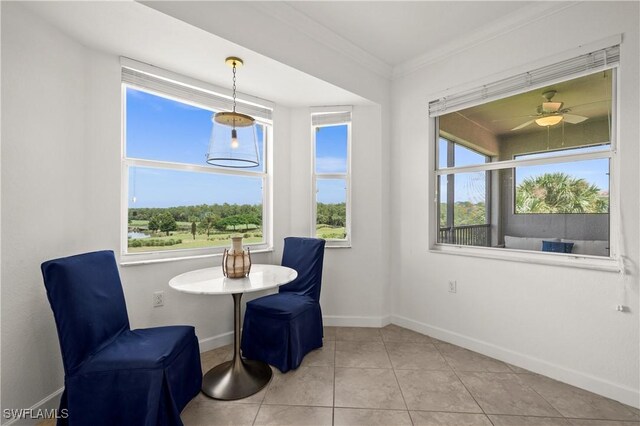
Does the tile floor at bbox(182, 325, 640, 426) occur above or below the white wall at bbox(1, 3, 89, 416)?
below

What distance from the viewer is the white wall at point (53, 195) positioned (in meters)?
1.66

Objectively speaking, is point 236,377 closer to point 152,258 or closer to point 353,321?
point 152,258

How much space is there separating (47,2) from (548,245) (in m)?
3.81

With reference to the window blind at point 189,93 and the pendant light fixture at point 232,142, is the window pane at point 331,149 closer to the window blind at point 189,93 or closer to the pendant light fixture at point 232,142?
the window blind at point 189,93

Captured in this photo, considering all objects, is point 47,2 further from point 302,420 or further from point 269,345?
point 302,420

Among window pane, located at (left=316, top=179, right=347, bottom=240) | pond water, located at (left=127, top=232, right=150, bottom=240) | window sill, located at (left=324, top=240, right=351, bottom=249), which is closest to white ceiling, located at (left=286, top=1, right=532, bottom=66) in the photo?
window pane, located at (left=316, top=179, right=347, bottom=240)

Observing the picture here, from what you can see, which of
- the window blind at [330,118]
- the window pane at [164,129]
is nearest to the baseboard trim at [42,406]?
the window pane at [164,129]

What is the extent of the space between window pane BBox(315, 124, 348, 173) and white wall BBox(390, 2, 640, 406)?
22.9 inches

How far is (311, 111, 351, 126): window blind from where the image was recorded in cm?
327

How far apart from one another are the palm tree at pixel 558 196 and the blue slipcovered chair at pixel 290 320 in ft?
6.03

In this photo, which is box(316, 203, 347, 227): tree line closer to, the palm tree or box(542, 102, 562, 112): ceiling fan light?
the palm tree

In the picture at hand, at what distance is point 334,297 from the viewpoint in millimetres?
3297

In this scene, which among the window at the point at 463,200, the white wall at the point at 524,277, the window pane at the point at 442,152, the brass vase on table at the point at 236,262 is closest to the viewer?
the white wall at the point at 524,277

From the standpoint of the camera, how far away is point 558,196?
2287 millimetres
